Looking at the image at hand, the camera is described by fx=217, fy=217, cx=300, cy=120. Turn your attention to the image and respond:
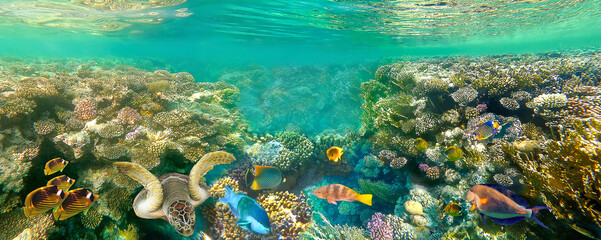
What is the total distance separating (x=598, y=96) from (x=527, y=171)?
342 centimetres

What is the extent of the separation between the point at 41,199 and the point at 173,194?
1.65m

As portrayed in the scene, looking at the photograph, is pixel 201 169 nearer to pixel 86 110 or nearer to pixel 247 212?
pixel 247 212

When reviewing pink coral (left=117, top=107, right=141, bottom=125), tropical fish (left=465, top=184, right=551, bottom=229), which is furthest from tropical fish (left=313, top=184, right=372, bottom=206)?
pink coral (left=117, top=107, right=141, bottom=125)

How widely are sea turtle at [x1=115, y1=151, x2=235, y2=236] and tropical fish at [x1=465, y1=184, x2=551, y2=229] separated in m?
3.71

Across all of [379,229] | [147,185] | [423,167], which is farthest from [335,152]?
[147,185]

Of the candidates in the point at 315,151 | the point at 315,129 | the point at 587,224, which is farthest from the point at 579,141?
the point at 315,129

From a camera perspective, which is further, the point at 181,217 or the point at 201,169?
the point at 201,169

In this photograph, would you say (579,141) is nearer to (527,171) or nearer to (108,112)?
(527,171)

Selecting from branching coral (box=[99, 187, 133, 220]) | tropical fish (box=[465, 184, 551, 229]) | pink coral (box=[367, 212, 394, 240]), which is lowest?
pink coral (box=[367, 212, 394, 240])

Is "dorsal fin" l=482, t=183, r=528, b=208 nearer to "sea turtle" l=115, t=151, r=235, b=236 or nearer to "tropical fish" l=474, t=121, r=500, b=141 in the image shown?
"tropical fish" l=474, t=121, r=500, b=141

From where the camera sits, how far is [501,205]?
2742mm

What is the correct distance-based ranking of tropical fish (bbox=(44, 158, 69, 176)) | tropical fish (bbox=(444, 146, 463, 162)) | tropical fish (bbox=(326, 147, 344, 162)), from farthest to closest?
tropical fish (bbox=(326, 147, 344, 162))
tropical fish (bbox=(444, 146, 463, 162))
tropical fish (bbox=(44, 158, 69, 176))

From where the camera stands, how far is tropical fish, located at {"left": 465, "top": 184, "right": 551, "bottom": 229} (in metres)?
2.70

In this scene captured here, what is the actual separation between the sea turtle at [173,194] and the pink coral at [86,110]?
2.81 meters
